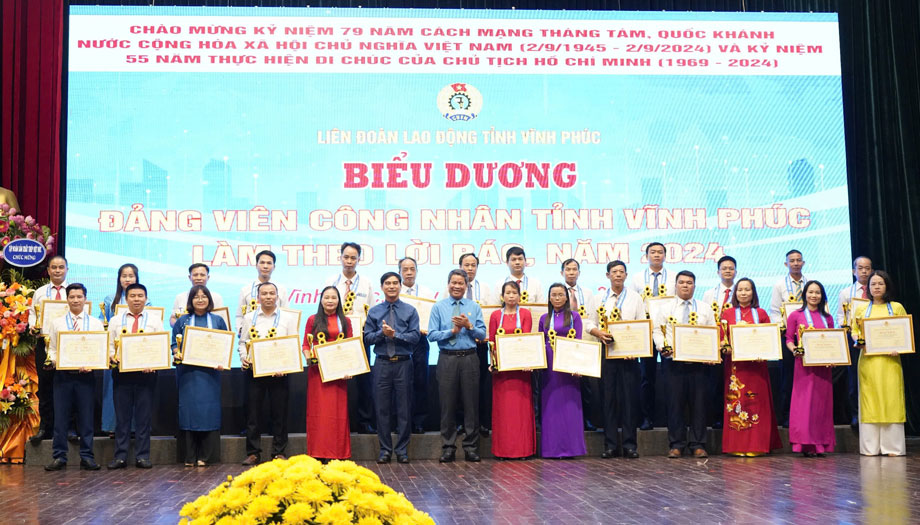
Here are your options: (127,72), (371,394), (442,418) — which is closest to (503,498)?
(442,418)

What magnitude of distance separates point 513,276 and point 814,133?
133 inches

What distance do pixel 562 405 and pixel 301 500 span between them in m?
4.77

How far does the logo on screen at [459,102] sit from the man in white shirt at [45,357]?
3.47 metres

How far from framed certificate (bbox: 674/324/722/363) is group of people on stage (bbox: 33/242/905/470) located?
0.54 feet

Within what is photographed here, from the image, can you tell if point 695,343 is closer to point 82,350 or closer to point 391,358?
point 391,358

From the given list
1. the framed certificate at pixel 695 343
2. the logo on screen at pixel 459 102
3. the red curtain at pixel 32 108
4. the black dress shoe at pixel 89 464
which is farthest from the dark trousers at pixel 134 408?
the framed certificate at pixel 695 343

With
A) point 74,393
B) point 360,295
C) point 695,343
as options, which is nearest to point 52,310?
point 74,393

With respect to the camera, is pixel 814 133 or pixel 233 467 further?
pixel 814 133

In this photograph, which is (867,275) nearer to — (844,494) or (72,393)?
(844,494)

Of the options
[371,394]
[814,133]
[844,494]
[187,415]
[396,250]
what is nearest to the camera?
[844,494]

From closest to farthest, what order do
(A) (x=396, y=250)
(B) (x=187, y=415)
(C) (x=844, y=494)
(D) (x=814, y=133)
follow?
(C) (x=844, y=494)
(B) (x=187, y=415)
(A) (x=396, y=250)
(D) (x=814, y=133)

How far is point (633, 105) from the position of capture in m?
7.83

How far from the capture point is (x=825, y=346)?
21.3 feet

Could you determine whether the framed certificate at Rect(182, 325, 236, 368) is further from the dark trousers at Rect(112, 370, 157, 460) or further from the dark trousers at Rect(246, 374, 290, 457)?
the dark trousers at Rect(112, 370, 157, 460)
